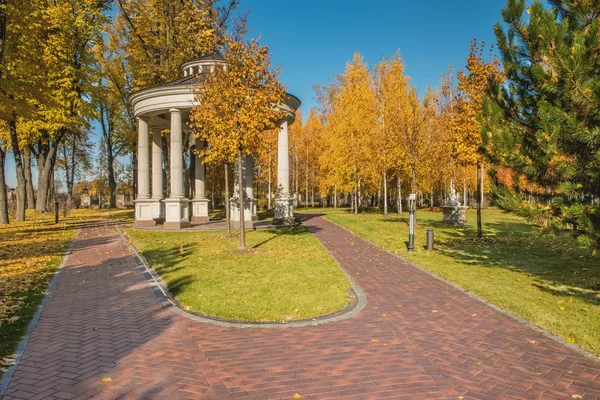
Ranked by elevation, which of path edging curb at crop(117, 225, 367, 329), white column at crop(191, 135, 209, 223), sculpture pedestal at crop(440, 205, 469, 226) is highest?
white column at crop(191, 135, 209, 223)

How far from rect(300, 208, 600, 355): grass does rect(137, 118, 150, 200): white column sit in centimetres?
1187

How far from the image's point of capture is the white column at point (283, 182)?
65.1 ft

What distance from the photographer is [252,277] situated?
9.18 m

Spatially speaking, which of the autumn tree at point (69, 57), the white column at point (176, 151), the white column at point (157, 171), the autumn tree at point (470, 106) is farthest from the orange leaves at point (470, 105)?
the autumn tree at point (69, 57)

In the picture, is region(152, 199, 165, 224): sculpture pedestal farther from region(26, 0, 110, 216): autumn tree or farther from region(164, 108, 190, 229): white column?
region(26, 0, 110, 216): autumn tree

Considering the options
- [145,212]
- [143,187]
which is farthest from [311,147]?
[145,212]

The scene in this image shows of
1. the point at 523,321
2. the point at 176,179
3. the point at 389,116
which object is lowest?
the point at 523,321

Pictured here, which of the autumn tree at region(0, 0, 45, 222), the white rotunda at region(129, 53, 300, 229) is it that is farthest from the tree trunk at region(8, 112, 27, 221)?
the white rotunda at region(129, 53, 300, 229)

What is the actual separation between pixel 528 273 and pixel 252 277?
6.88 m

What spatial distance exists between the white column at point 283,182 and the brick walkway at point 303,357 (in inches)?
495

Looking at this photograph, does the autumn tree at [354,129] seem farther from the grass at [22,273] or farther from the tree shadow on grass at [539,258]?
the grass at [22,273]

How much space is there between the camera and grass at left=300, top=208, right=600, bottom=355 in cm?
650

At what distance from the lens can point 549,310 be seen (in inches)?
273

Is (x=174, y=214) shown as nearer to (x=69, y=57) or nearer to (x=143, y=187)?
(x=143, y=187)
